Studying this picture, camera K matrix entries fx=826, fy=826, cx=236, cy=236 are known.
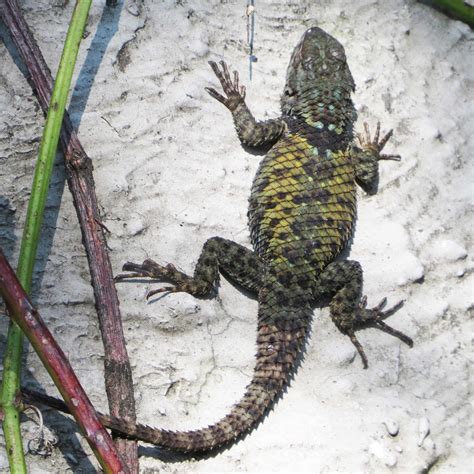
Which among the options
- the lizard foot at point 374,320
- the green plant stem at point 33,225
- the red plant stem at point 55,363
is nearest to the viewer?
the red plant stem at point 55,363

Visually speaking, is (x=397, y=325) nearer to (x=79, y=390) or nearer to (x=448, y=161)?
(x=448, y=161)

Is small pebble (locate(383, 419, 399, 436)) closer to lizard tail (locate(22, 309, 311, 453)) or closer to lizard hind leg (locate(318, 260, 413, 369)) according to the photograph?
lizard hind leg (locate(318, 260, 413, 369))

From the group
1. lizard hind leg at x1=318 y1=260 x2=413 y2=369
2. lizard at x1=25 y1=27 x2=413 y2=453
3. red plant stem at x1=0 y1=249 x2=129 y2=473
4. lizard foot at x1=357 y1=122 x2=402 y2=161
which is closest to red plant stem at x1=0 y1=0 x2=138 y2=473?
lizard at x1=25 y1=27 x2=413 y2=453

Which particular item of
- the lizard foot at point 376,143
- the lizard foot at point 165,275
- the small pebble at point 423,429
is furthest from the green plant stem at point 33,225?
the small pebble at point 423,429

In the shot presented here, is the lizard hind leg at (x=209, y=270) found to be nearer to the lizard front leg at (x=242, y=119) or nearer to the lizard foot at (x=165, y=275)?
the lizard foot at (x=165, y=275)

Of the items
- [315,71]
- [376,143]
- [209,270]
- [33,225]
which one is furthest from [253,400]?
[315,71]
